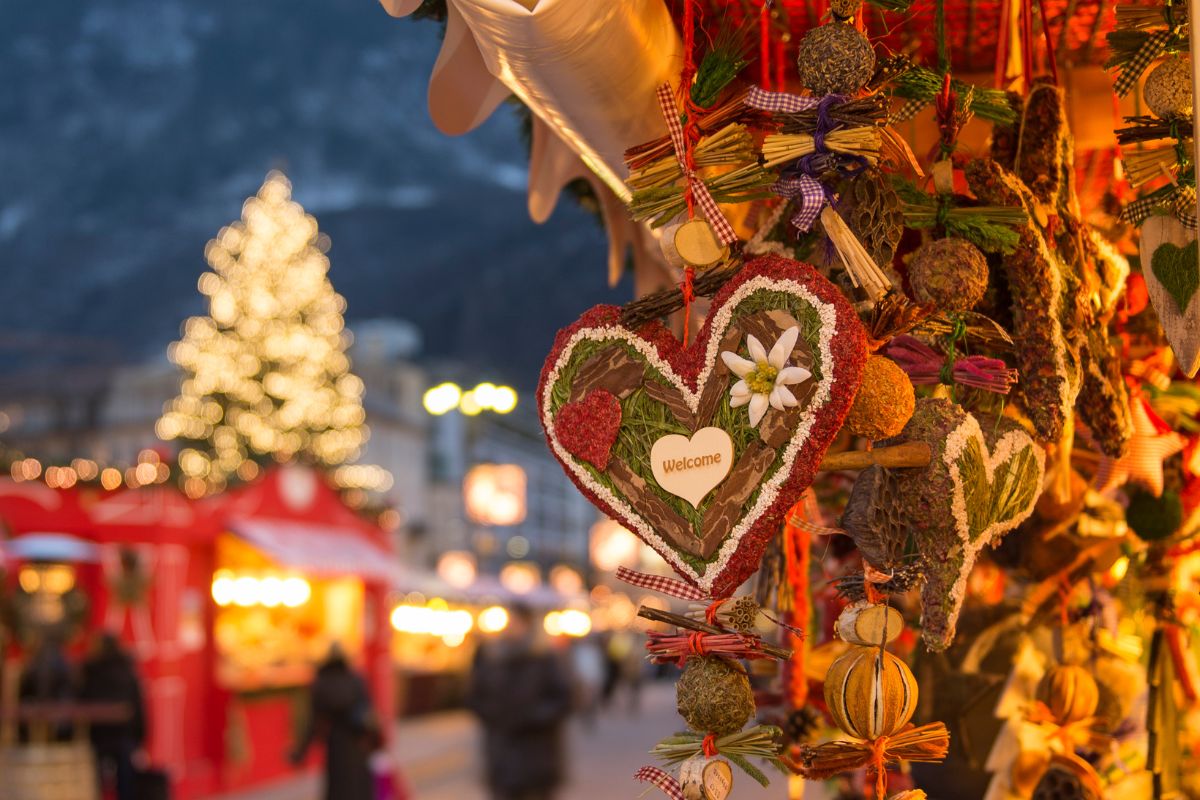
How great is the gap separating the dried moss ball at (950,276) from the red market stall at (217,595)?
12688mm

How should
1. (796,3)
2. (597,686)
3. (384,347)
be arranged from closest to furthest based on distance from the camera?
1. (796,3)
2. (597,686)
3. (384,347)

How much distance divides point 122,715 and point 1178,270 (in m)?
9.81

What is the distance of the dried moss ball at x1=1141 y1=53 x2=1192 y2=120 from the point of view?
1.57m

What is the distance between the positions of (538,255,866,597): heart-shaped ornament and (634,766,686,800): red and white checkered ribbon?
24cm

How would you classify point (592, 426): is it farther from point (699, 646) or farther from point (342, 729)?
point (342, 729)

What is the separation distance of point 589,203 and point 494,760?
198 inches

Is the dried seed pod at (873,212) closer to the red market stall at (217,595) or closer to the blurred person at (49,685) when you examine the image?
the blurred person at (49,685)

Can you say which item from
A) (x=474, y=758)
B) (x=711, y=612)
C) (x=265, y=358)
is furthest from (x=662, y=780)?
(x=265, y=358)

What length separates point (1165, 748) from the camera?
244 centimetres

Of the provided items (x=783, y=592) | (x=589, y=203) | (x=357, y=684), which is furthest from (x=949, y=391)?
(x=357, y=684)

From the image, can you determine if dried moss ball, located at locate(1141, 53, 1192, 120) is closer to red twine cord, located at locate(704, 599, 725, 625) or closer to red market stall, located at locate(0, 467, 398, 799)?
red twine cord, located at locate(704, 599, 725, 625)

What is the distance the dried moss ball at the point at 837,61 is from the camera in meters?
1.42

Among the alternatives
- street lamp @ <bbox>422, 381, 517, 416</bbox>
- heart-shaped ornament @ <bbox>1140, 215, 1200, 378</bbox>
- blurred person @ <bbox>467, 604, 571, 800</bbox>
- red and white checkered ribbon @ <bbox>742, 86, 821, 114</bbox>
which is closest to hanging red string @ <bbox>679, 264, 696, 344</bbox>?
red and white checkered ribbon @ <bbox>742, 86, 821, 114</bbox>

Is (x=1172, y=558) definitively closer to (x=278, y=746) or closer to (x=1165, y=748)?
(x=1165, y=748)
